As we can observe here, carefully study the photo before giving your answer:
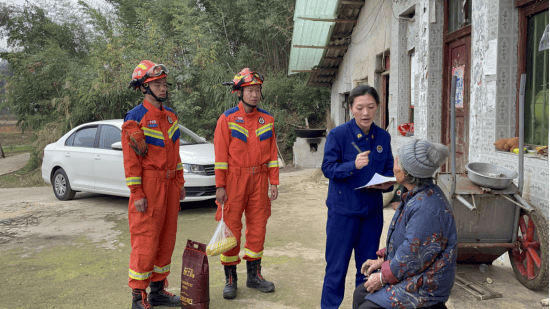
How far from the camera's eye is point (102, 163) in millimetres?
7703

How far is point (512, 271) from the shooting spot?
4.01 metres

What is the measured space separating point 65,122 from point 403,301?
1841 cm

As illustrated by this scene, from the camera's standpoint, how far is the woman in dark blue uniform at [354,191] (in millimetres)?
3033

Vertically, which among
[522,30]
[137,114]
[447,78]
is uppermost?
[522,30]

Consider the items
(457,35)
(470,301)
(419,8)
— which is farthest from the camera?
(419,8)

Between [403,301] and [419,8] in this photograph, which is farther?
[419,8]

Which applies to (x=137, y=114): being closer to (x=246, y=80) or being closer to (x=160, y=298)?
(x=246, y=80)

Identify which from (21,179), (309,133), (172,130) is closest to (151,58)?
(21,179)

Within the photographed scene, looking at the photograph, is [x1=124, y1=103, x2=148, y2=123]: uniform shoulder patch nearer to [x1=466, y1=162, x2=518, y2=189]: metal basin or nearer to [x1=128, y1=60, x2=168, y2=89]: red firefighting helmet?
[x1=128, y1=60, x2=168, y2=89]: red firefighting helmet

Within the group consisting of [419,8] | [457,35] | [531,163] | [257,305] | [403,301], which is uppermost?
[419,8]

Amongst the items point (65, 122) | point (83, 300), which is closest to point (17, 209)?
point (83, 300)

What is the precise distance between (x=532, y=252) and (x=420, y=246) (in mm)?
2093

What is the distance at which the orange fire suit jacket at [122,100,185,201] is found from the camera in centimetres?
349

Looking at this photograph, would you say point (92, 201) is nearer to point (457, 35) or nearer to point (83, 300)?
point (83, 300)
